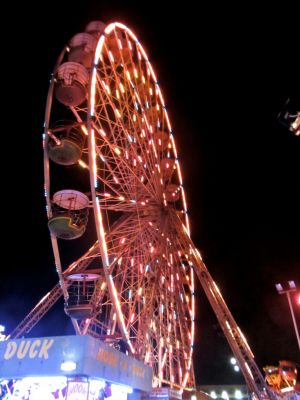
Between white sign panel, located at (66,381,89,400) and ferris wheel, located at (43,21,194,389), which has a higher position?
ferris wheel, located at (43,21,194,389)

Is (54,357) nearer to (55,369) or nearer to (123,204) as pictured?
(55,369)

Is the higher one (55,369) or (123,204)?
(123,204)

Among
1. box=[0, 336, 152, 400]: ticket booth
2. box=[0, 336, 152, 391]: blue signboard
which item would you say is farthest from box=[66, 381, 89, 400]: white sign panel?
box=[0, 336, 152, 391]: blue signboard

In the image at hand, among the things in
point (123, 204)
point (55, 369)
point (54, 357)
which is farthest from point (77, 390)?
point (123, 204)

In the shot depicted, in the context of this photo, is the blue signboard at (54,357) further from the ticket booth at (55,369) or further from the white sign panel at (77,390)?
the white sign panel at (77,390)

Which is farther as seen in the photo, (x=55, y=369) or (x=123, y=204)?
(x=123, y=204)

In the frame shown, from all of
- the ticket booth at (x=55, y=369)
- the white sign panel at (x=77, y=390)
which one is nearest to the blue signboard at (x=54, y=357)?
the ticket booth at (x=55, y=369)

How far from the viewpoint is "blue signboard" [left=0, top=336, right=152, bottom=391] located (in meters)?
7.98

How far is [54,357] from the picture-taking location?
26.6 ft

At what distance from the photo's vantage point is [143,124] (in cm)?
1603

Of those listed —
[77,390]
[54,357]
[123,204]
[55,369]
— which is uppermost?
[123,204]

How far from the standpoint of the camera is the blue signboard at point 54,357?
798 centimetres

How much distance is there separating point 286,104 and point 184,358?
14655 mm

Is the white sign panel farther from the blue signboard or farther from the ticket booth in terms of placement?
the blue signboard
